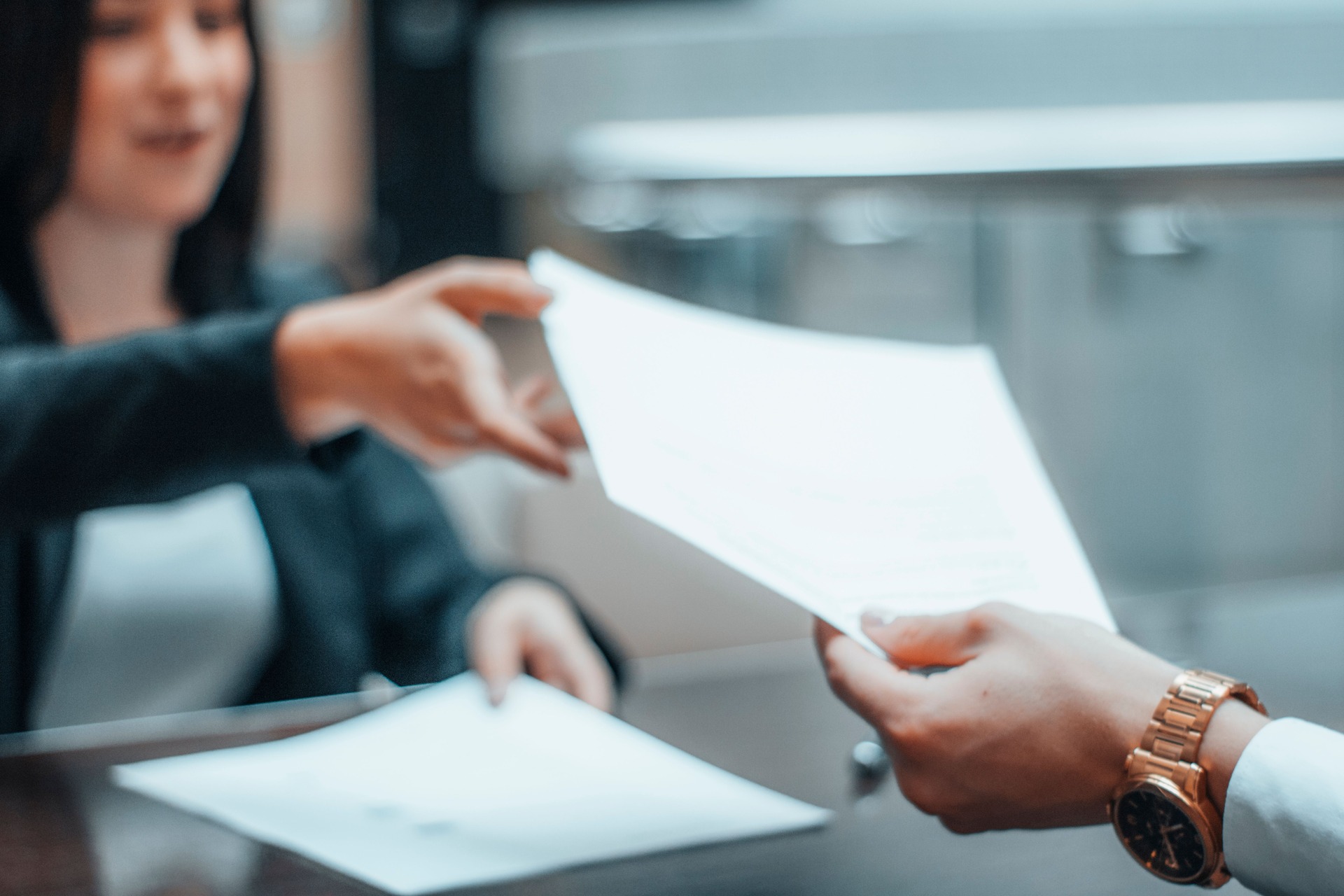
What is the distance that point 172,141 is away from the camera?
2.72ft

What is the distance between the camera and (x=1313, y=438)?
208 centimetres

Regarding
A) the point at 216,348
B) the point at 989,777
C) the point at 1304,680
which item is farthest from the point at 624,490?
the point at 1304,680

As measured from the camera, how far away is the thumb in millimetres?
468

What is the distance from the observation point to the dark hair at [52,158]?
0.78 metres

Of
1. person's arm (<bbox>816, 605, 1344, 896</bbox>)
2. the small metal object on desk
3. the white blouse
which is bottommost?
the white blouse

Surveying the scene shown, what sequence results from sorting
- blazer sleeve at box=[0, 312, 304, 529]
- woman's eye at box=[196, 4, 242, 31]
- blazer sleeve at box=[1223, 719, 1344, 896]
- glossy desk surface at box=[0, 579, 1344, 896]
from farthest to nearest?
1. woman's eye at box=[196, 4, 242, 31]
2. blazer sleeve at box=[0, 312, 304, 529]
3. glossy desk surface at box=[0, 579, 1344, 896]
4. blazer sleeve at box=[1223, 719, 1344, 896]

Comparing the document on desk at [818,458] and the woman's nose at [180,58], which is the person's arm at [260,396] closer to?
the document on desk at [818,458]

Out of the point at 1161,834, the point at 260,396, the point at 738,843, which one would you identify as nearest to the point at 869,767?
the point at 738,843

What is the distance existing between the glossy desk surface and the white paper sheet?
0.01m

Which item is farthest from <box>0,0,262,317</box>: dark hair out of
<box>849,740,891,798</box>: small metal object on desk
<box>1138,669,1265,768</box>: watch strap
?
<box>1138,669,1265,768</box>: watch strap

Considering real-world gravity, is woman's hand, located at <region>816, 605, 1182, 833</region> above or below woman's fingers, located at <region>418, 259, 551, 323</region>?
below

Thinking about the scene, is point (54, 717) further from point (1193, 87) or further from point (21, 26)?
point (1193, 87)

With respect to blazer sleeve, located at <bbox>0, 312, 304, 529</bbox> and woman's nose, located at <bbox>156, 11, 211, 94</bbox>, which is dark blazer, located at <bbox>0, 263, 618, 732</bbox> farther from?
woman's nose, located at <bbox>156, 11, 211, 94</bbox>

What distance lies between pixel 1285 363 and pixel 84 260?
1810 millimetres
